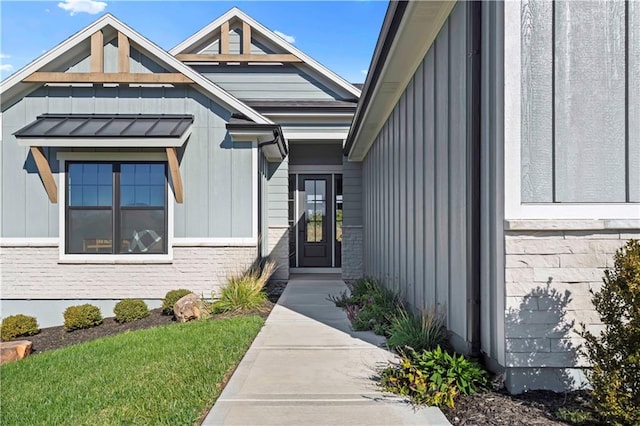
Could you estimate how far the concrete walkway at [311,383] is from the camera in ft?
10.3

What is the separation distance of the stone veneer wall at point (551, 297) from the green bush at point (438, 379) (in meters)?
0.29

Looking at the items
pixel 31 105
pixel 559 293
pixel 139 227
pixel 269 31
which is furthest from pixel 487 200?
pixel 269 31

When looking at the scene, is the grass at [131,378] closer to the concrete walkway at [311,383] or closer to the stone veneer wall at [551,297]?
the concrete walkway at [311,383]

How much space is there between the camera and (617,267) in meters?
2.74

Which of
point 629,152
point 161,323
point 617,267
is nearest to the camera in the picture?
point 617,267

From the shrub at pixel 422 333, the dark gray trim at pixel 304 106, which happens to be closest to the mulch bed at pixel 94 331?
the shrub at pixel 422 333

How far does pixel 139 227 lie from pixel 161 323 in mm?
2237

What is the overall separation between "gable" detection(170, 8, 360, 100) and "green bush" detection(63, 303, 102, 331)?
7372 mm

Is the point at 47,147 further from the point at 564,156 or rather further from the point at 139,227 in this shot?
the point at 564,156

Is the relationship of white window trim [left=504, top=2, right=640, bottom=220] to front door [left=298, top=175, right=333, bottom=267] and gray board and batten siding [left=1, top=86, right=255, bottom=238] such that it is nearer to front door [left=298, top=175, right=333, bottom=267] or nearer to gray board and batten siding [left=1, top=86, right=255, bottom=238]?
gray board and batten siding [left=1, top=86, right=255, bottom=238]

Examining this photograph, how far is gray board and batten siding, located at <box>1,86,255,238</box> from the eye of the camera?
9102mm

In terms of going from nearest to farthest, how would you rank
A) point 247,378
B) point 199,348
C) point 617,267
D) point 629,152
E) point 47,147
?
point 617,267
point 629,152
point 247,378
point 199,348
point 47,147

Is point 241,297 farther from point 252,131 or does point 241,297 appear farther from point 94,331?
point 252,131

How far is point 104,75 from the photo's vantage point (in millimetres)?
8961
